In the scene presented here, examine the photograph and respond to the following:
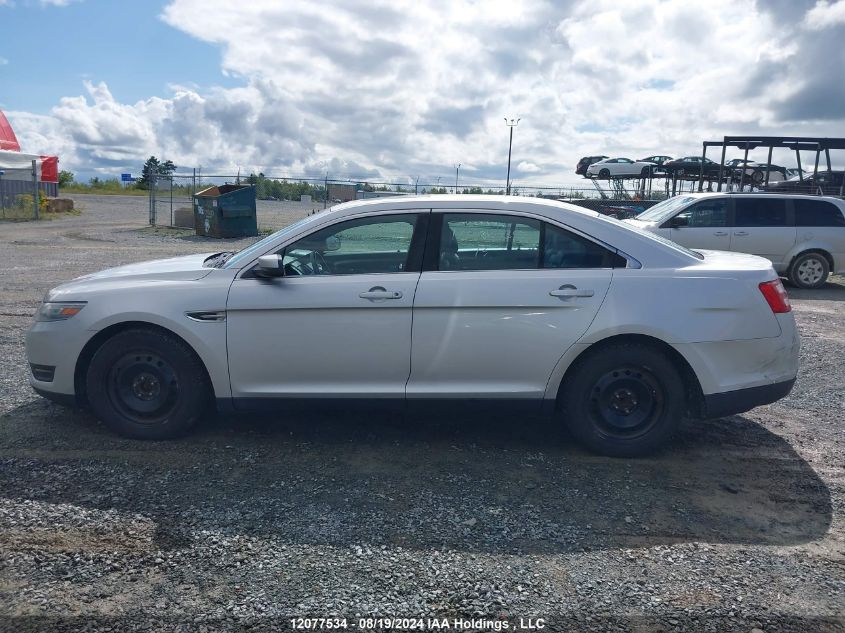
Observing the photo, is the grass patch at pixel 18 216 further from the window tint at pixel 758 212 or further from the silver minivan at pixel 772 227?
the window tint at pixel 758 212

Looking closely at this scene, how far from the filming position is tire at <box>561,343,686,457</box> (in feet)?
14.5

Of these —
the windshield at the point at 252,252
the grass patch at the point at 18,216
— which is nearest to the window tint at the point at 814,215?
the windshield at the point at 252,252

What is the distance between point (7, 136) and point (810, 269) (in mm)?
47385

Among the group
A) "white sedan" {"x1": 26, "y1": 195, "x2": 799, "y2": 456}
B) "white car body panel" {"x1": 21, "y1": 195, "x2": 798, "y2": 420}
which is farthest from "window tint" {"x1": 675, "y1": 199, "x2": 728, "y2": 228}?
"white car body panel" {"x1": 21, "y1": 195, "x2": 798, "y2": 420}

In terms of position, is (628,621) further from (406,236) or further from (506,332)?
(406,236)

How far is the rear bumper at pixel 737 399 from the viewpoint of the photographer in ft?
14.5

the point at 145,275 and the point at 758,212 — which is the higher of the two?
the point at 758,212

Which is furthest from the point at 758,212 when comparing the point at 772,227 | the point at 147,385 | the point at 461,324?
the point at 147,385

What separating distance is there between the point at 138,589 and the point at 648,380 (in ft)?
10.2

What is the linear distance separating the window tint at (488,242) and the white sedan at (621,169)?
2862 cm

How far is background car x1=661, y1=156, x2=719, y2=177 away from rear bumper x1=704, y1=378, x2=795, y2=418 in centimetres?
2623

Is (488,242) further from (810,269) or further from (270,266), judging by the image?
(810,269)

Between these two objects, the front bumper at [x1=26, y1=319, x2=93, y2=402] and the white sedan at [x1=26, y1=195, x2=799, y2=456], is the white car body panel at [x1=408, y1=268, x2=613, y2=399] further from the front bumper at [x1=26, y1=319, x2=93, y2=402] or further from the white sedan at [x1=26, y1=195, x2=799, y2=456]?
the front bumper at [x1=26, y1=319, x2=93, y2=402]

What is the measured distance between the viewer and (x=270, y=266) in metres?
4.40
